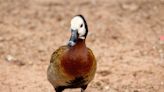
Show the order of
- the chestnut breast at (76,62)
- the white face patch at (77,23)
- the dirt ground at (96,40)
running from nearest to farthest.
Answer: the white face patch at (77,23) < the chestnut breast at (76,62) < the dirt ground at (96,40)

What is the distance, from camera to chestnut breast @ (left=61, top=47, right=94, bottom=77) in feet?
14.3

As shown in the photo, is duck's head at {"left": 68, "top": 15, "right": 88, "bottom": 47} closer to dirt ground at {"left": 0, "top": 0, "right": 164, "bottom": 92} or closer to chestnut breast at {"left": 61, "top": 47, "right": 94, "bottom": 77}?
chestnut breast at {"left": 61, "top": 47, "right": 94, "bottom": 77}

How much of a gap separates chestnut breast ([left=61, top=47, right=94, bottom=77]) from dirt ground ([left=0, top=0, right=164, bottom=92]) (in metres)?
0.90

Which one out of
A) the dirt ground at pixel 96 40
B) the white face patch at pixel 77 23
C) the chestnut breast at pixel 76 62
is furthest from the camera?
the dirt ground at pixel 96 40

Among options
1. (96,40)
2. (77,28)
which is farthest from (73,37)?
(96,40)

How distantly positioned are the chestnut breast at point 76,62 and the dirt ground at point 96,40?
897 mm

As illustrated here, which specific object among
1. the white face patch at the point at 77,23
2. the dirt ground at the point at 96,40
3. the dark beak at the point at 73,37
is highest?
the white face patch at the point at 77,23

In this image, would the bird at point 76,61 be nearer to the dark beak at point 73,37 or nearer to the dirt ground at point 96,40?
the dark beak at point 73,37

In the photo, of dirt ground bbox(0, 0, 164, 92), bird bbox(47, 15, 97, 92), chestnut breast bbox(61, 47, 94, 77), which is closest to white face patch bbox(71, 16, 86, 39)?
bird bbox(47, 15, 97, 92)

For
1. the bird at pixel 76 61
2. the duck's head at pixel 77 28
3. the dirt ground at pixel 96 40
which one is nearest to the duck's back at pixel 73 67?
the bird at pixel 76 61

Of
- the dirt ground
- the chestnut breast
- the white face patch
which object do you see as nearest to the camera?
the white face patch

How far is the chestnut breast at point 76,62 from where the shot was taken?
4367 millimetres

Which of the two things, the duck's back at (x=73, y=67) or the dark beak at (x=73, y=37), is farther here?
the duck's back at (x=73, y=67)

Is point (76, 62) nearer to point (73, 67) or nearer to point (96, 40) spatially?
point (73, 67)
